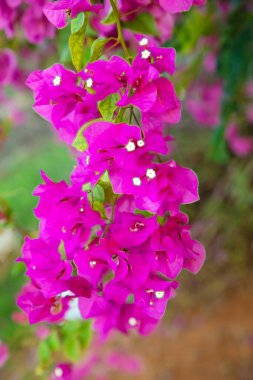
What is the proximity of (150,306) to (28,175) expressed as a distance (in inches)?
110

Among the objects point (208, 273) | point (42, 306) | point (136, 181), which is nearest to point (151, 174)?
point (136, 181)

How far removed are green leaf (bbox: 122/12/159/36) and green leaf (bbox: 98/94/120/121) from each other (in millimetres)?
271

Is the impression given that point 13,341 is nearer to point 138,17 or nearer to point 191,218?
point 138,17

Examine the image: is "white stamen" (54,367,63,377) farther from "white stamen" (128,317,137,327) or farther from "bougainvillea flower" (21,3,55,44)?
"bougainvillea flower" (21,3,55,44)

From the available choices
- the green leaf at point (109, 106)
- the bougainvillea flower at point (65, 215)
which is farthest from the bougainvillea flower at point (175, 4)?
the bougainvillea flower at point (65, 215)

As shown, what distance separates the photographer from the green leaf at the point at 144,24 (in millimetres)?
826

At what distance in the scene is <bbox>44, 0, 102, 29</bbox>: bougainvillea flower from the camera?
0.61 meters

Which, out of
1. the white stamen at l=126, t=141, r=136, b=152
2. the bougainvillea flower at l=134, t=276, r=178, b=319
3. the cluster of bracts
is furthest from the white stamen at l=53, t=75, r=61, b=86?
the bougainvillea flower at l=134, t=276, r=178, b=319

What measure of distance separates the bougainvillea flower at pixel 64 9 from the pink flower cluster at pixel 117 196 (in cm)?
8

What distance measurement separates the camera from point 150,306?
614 millimetres

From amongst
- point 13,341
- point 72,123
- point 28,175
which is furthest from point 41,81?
point 28,175

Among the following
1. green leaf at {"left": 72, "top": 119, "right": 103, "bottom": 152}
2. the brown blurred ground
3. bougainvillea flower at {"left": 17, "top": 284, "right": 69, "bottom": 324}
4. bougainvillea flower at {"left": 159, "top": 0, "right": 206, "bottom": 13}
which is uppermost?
bougainvillea flower at {"left": 159, "top": 0, "right": 206, "bottom": 13}

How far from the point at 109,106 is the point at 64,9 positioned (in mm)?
135

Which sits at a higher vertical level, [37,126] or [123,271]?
[123,271]
